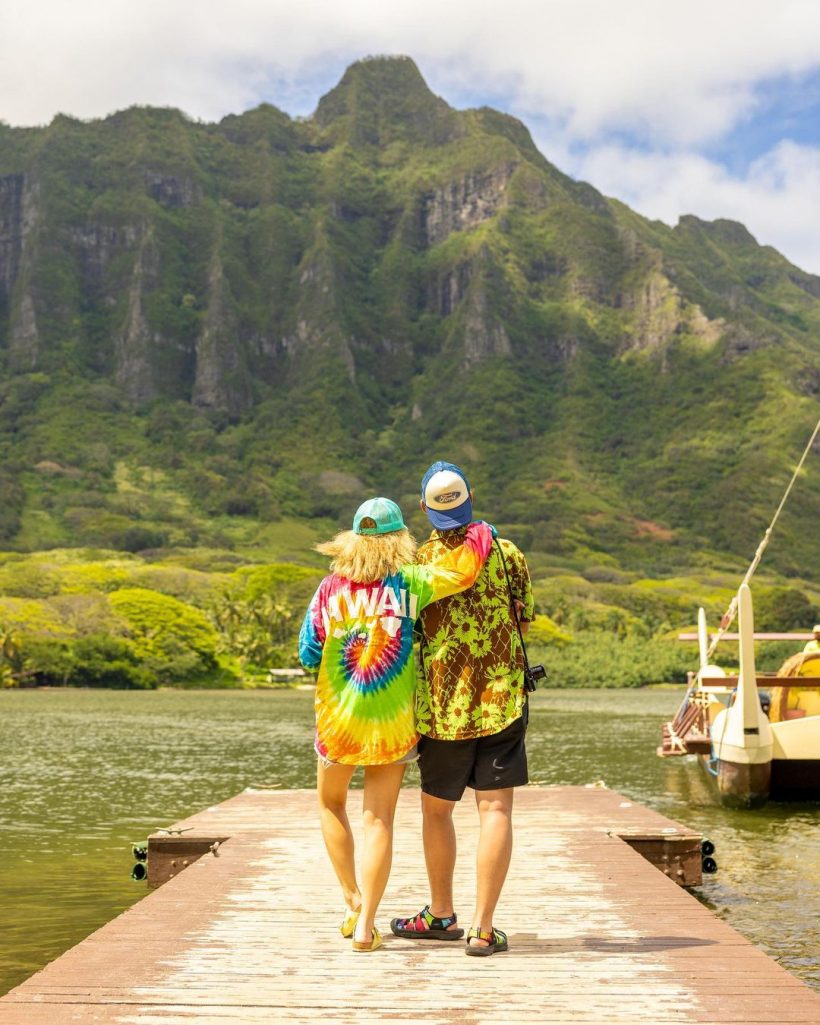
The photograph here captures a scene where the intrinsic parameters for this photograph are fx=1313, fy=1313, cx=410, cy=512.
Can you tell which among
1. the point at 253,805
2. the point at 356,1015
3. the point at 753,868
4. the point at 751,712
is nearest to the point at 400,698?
the point at 356,1015

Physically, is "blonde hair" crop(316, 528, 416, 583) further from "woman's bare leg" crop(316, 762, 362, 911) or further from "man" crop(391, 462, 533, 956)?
"woman's bare leg" crop(316, 762, 362, 911)

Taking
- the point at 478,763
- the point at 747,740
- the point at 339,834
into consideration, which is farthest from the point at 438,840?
the point at 747,740

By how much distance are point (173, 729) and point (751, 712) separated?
37570 mm

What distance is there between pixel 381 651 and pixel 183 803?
19.2 m

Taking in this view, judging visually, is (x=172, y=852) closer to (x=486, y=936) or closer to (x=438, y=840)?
(x=438, y=840)

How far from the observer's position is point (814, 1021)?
5836 millimetres

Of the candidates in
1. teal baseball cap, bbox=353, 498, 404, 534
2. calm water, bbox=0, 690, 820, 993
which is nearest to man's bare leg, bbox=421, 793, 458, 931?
teal baseball cap, bbox=353, 498, 404, 534

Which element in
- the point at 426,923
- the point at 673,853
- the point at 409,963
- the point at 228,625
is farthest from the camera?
the point at 228,625

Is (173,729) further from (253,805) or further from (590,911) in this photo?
(590,911)

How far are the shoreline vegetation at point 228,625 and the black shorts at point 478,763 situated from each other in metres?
108

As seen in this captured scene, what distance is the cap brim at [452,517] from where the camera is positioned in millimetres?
7613

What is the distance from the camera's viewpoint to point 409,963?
7113 mm

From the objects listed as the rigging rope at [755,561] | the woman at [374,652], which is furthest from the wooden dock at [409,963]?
the rigging rope at [755,561]

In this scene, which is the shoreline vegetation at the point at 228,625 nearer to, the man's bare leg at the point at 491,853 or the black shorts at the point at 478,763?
the black shorts at the point at 478,763
